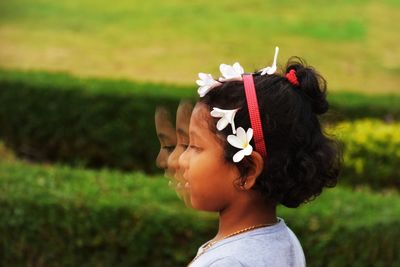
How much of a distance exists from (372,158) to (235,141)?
4.94 meters

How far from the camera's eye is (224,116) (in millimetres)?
2045

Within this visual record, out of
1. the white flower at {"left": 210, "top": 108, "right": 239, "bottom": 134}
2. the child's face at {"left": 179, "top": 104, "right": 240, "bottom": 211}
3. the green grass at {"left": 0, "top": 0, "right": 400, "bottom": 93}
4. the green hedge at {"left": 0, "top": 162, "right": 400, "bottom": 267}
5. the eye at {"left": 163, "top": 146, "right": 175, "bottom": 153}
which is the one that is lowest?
the green grass at {"left": 0, "top": 0, "right": 400, "bottom": 93}

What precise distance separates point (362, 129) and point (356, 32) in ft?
30.2

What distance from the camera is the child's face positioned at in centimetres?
207

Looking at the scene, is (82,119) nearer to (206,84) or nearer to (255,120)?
(206,84)

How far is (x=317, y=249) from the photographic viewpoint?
14.2 feet

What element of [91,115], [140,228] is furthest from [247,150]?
[91,115]

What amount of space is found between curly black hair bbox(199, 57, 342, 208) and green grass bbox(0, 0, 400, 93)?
10012 mm

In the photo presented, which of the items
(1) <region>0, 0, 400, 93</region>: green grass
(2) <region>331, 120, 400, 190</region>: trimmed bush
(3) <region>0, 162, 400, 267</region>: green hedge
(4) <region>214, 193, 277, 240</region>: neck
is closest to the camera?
(4) <region>214, 193, 277, 240</region>: neck

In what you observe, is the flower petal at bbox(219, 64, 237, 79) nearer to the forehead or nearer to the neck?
the forehead

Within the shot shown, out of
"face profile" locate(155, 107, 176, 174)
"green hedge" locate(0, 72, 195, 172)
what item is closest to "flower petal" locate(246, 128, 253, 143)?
"face profile" locate(155, 107, 176, 174)

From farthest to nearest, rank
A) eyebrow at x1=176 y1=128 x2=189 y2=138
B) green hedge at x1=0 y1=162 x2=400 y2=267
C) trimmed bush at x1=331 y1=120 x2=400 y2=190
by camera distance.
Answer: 1. trimmed bush at x1=331 y1=120 x2=400 y2=190
2. green hedge at x1=0 y1=162 x2=400 y2=267
3. eyebrow at x1=176 y1=128 x2=189 y2=138

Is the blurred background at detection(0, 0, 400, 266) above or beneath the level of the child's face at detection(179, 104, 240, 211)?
beneath

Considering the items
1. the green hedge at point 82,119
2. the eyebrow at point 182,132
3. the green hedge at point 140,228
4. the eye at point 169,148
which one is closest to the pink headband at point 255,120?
the eyebrow at point 182,132
